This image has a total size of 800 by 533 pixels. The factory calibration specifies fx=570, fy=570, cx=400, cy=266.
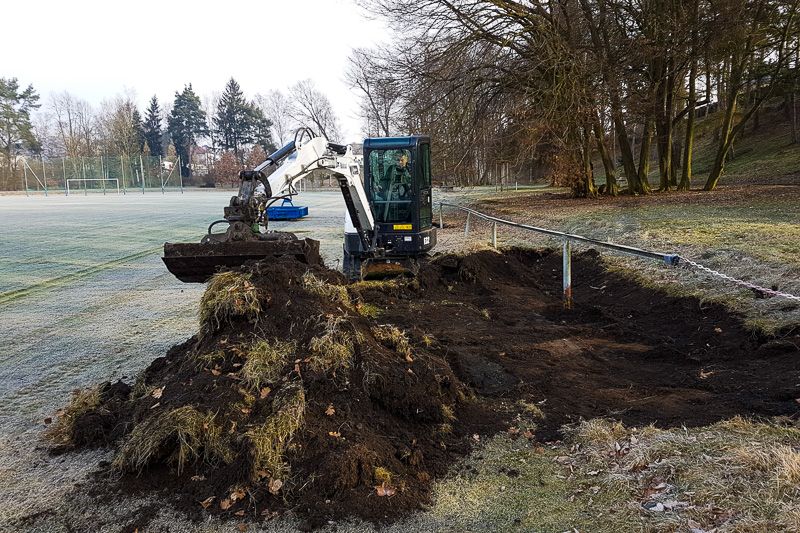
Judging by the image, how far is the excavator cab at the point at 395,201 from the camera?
36.2ft

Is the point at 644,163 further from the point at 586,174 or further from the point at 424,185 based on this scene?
the point at 424,185

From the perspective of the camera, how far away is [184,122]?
8788 cm

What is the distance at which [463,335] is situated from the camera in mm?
6961

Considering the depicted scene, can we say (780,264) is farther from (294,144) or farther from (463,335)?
(294,144)

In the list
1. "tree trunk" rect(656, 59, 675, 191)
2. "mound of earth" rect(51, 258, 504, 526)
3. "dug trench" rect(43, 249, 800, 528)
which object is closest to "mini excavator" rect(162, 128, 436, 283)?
"dug trench" rect(43, 249, 800, 528)

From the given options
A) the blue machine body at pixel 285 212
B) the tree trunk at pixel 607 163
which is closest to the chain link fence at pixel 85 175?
the blue machine body at pixel 285 212

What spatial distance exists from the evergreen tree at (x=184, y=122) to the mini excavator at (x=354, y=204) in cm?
8409

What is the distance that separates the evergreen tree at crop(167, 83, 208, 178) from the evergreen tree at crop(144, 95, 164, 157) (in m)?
2.25

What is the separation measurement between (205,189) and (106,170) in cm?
1052

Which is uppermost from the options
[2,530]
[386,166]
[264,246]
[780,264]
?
[386,166]

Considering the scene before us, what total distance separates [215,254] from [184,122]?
296 feet

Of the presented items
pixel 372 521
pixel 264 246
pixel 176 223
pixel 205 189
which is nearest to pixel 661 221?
pixel 264 246

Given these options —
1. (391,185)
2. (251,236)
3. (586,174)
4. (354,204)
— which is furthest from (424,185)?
(586,174)

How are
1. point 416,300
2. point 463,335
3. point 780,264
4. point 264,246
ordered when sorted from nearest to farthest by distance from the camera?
point 264,246 < point 463,335 < point 780,264 < point 416,300
